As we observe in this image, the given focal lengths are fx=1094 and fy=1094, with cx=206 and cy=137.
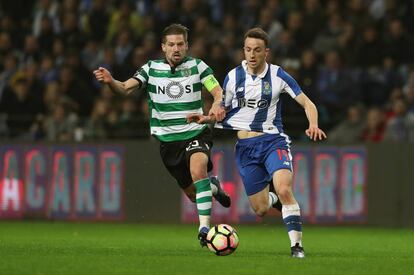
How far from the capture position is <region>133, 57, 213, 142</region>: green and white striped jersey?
1202 centimetres

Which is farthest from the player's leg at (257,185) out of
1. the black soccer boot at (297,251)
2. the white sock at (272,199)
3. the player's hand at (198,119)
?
the black soccer boot at (297,251)

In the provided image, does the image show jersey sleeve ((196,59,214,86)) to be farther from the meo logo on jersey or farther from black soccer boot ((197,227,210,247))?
black soccer boot ((197,227,210,247))

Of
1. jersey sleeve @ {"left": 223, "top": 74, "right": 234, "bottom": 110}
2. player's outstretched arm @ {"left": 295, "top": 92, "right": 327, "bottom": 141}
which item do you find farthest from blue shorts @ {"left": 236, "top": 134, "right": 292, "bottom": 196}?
player's outstretched arm @ {"left": 295, "top": 92, "right": 327, "bottom": 141}

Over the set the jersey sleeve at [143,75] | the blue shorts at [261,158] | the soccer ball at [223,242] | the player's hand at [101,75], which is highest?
the jersey sleeve at [143,75]

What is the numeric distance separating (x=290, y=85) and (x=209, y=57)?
798cm

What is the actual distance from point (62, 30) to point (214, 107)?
1067cm

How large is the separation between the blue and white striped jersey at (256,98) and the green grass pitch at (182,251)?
4.46 feet

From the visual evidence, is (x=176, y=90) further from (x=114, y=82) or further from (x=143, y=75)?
(x=114, y=82)

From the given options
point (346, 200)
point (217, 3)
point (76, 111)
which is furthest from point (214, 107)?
point (217, 3)

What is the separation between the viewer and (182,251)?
1159cm

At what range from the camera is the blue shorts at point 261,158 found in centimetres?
1112

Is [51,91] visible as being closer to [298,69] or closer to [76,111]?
[76,111]

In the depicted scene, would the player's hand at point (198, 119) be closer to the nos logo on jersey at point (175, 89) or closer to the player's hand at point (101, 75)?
the player's hand at point (101, 75)

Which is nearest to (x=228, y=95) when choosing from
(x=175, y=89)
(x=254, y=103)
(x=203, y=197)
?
(x=254, y=103)
